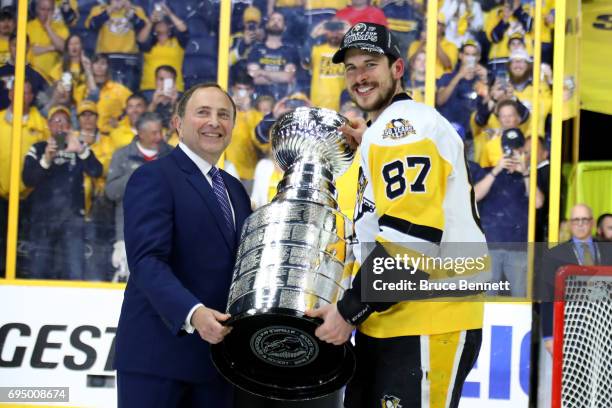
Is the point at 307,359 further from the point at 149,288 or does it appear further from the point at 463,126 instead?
the point at 463,126

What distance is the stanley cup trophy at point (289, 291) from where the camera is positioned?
273 centimetres

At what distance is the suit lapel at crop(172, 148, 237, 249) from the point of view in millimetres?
3086

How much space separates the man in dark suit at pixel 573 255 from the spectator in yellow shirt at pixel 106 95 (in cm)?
309

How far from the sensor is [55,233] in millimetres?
6371

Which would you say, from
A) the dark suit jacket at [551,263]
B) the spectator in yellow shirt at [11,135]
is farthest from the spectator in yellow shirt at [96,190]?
the dark suit jacket at [551,263]

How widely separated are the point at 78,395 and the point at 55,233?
1.40 m

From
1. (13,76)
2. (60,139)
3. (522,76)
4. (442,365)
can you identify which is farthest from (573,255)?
(13,76)

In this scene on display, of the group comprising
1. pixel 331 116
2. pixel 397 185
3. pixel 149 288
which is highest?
pixel 331 116

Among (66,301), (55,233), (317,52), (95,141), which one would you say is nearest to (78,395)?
(66,301)

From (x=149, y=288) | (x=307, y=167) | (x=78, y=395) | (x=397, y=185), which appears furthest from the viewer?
(x=78, y=395)

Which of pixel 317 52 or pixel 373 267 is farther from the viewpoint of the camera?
pixel 317 52

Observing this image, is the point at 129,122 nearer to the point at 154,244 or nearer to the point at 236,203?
the point at 236,203

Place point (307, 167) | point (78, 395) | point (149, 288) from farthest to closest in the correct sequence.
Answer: point (78, 395) < point (307, 167) < point (149, 288)

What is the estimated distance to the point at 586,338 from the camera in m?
3.14
